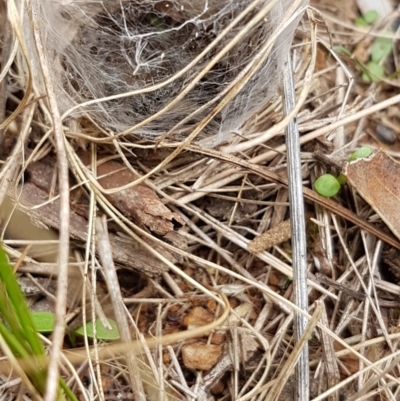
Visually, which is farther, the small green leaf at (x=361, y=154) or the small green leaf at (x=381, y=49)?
the small green leaf at (x=381, y=49)

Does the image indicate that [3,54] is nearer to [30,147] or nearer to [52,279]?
[30,147]

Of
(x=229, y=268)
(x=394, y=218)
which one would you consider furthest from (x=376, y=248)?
(x=229, y=268)

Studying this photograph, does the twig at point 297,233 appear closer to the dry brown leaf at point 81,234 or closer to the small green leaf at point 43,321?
the dry brown leaf at point 81,234

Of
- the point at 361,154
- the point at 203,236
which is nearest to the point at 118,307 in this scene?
the point at 203,236

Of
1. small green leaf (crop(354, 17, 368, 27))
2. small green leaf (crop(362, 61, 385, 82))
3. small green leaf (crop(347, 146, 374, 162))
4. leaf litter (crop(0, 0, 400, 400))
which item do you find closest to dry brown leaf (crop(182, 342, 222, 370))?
leaf litter (crop(0, 0, 400, 400))

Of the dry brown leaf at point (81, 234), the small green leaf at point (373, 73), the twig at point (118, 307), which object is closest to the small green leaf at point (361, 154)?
the small green leaf at point (373, 73)

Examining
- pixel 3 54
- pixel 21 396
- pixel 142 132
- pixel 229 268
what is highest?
pixel 3 54

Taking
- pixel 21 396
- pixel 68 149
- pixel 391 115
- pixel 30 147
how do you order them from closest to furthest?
1. pixel 21 396
2. pixel 68 149
3. pixel 30 147
4. pixel 391 115
